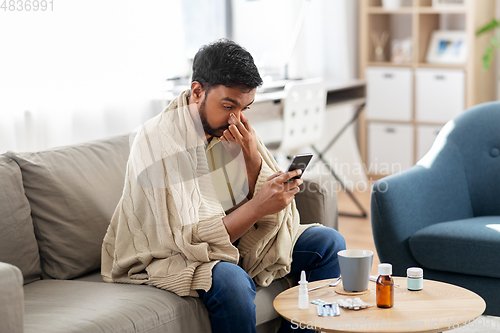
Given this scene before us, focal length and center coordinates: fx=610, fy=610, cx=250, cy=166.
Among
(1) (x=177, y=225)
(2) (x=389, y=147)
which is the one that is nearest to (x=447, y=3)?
(2) (x=389, y=147)

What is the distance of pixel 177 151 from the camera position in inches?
65.8

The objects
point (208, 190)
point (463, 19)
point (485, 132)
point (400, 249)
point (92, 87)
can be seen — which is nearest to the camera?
point (208, 190)

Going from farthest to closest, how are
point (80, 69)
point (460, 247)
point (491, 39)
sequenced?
point (491, 39)
point (80, 69)
point (460, 247)

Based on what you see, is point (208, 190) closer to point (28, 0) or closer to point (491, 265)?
point (491, 265)

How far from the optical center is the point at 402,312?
1.39 m

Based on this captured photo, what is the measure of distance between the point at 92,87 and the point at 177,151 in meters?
1.21

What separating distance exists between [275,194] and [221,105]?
11.3 inches

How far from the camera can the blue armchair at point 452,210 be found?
200 cm

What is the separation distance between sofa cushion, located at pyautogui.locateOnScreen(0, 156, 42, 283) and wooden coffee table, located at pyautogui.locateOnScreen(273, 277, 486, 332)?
750 mm

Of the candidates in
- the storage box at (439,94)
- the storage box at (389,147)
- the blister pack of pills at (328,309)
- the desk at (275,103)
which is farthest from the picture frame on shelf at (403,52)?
the blister pack of pills at (328,309)

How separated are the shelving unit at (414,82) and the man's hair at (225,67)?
2.82m

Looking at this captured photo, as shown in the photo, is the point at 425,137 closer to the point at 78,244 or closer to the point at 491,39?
the point at 491,39

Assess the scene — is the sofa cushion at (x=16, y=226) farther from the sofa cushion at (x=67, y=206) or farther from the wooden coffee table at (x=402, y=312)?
the wooden coffee table at (x=402, y=312)

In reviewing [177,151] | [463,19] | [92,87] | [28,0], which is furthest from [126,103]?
[463,19]
